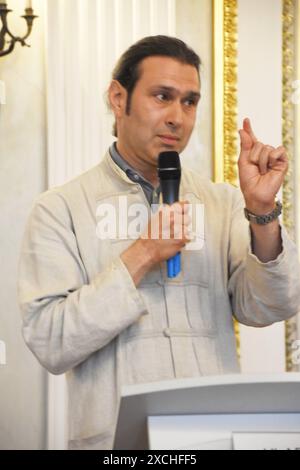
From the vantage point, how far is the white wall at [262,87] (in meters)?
2.96

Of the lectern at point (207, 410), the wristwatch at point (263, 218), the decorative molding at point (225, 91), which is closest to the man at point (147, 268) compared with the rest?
the wristwatch at point (263, 218)

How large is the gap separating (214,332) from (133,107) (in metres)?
0.46

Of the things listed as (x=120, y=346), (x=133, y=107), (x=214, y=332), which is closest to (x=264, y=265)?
(x=214, y=332)

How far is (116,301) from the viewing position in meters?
1.59

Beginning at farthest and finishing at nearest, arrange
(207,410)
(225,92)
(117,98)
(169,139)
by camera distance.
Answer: (225,92)
(117,98)
(169,139)
(207,410)

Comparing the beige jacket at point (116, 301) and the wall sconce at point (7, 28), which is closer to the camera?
the beige jacket at point (116, 301)

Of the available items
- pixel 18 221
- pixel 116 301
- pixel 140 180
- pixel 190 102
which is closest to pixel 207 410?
pixel 116 301

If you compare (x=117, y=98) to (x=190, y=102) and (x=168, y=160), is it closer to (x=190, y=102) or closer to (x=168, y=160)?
(x=190, y=102)

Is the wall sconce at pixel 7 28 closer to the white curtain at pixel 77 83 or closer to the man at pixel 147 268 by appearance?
the white curtain at pixel 77 83

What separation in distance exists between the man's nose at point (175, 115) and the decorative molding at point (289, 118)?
1272mm

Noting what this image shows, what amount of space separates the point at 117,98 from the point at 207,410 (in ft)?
2.81

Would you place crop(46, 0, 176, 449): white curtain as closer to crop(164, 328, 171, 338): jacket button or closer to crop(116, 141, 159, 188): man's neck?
crop(116, 141, 159, 188): man's neck

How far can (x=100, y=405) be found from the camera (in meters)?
1.64
